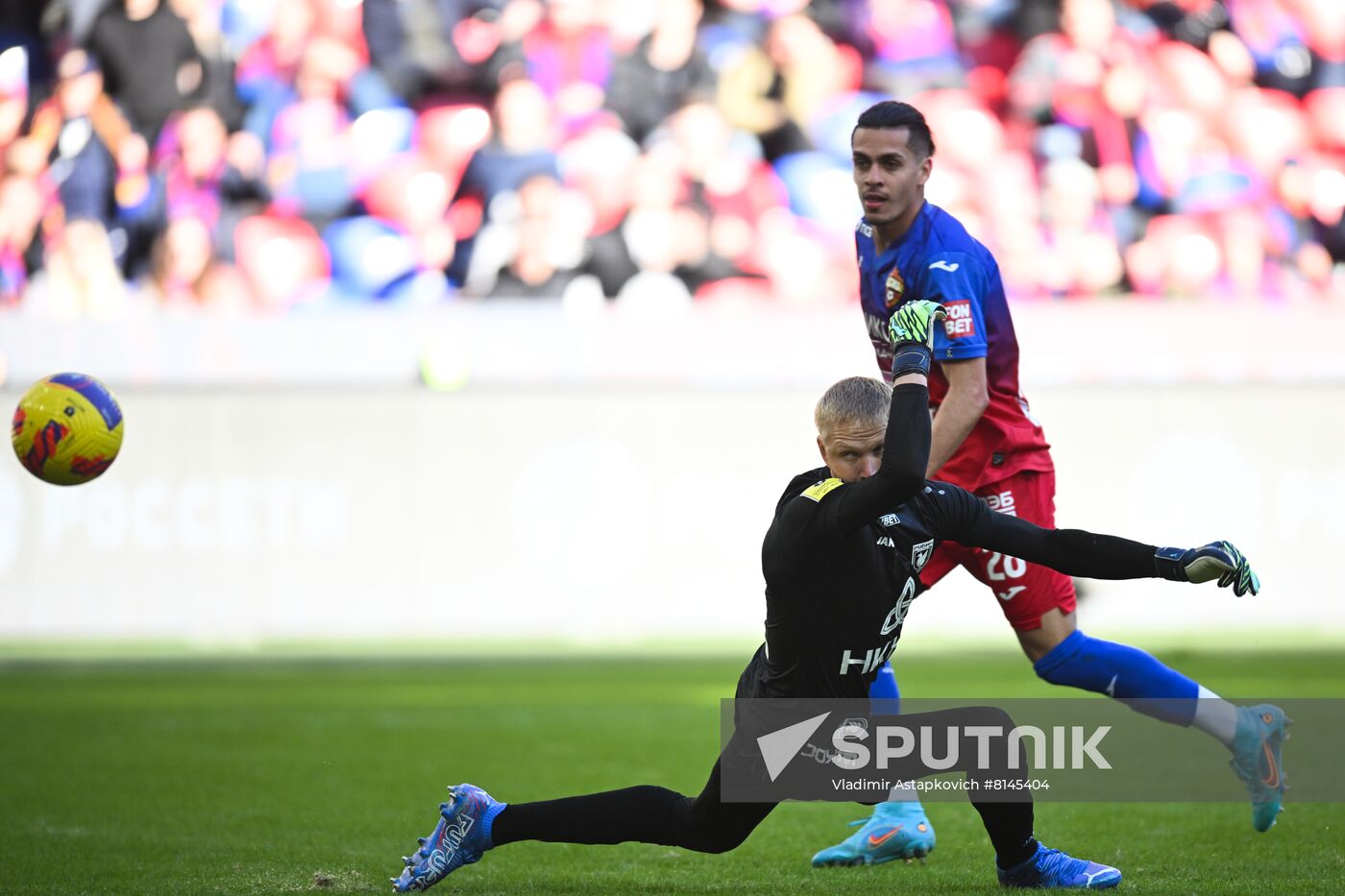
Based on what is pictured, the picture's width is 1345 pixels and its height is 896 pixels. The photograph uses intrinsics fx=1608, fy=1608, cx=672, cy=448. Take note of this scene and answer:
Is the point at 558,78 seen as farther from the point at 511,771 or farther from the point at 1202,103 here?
the point at 511,771

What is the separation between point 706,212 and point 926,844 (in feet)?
44.0

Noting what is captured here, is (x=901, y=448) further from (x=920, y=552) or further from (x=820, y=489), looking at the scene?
(x=920, y=552)

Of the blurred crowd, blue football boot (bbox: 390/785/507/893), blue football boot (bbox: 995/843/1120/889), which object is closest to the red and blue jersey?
blue football boot (bbox: 995/843/1120/889)

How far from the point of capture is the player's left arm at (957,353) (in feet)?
15.2

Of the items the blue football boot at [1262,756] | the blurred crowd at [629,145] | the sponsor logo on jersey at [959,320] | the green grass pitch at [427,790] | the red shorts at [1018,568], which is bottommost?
the green grass pitch at [427,790]

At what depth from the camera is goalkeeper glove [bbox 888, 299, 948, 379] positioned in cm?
382

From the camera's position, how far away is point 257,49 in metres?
18.3

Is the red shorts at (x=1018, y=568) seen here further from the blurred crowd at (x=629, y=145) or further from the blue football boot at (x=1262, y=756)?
the blurred crowd at (x=629, y=145)

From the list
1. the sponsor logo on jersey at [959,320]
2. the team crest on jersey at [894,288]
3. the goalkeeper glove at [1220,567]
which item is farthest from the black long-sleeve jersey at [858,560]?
the team crest on jersey at [894,288]

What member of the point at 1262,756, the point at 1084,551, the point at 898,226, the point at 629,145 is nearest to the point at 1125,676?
the point at 1262,756

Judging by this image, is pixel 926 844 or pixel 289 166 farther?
pixel 289 166

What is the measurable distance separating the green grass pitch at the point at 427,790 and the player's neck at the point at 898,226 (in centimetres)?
189

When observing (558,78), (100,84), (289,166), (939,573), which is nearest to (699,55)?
(558,78)

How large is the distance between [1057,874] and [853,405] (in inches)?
54.4
